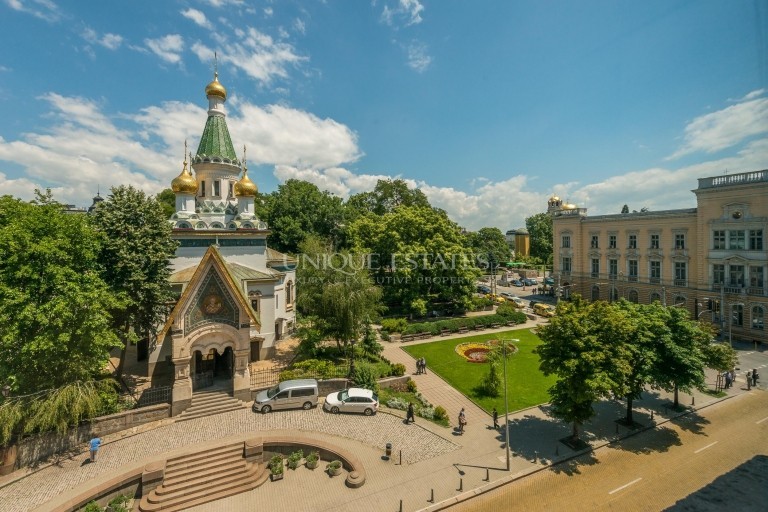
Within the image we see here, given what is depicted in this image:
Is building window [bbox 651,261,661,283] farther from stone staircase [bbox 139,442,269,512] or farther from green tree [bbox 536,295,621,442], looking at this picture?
stone staircase [bbox 139,442,269,512]

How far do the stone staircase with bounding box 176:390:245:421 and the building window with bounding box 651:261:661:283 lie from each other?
148 ft

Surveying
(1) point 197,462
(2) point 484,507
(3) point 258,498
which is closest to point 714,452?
(2) point 484,507

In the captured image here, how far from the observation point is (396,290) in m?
39.1

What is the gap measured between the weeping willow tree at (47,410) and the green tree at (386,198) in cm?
4776

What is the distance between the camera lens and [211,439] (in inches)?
644

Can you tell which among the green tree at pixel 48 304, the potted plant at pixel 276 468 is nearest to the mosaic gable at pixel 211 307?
the green tree at pixel 48 304

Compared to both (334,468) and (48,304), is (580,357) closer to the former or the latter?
(334,468)

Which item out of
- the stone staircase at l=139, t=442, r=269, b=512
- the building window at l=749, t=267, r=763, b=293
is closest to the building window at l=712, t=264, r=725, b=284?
the building window at l=749, t=267, r=763, b=293

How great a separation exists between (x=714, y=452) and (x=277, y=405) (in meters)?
22.1

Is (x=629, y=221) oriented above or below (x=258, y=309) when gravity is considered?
above

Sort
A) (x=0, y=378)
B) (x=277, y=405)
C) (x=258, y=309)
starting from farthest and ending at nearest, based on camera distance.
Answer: (x=258, y=309) → (x=277, y=405) → (x=0, y=378)

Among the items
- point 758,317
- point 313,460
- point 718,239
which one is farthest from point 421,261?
point 758,317

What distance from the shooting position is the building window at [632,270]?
42.6 m

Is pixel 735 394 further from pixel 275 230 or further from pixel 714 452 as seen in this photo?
pixel 275 230
